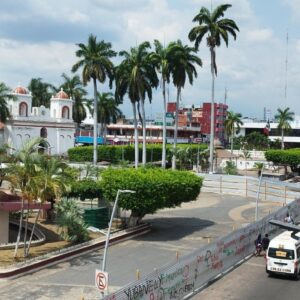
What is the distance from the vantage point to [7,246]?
31.6 meters

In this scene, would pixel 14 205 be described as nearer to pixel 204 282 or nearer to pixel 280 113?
pixel 204 282

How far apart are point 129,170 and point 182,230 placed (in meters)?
6.51

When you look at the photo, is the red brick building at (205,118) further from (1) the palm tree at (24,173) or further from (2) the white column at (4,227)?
(1) the palm tree at (24,173)

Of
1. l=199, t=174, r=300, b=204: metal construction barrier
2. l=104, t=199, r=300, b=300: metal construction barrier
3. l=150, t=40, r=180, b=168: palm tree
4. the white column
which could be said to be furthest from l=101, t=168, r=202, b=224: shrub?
l=150, t=40, r=180, b=168: palm tree

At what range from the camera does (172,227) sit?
41.8 metres

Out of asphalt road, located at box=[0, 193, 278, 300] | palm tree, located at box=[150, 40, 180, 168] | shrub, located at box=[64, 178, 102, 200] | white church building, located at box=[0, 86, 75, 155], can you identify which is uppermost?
palm tree, located at box=[150, 40, 180, 168]

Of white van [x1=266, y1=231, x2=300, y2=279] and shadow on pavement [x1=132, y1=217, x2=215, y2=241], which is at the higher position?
white van [x1=266, y1=231, x2=300, y2=279]

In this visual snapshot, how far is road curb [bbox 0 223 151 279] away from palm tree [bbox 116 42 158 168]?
32.5m

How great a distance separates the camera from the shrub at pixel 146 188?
36125 mm

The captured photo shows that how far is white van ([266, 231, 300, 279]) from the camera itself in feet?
88.5

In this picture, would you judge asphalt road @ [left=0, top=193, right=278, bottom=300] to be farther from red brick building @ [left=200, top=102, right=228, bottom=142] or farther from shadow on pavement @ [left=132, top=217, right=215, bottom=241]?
red brick building @ [left=200, top=102, right=228, bottom=142]

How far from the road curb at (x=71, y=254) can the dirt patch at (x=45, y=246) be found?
42.2 inches

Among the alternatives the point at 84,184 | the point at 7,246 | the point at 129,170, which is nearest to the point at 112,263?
the point at 7,246

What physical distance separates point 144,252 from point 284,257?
9.66 m
